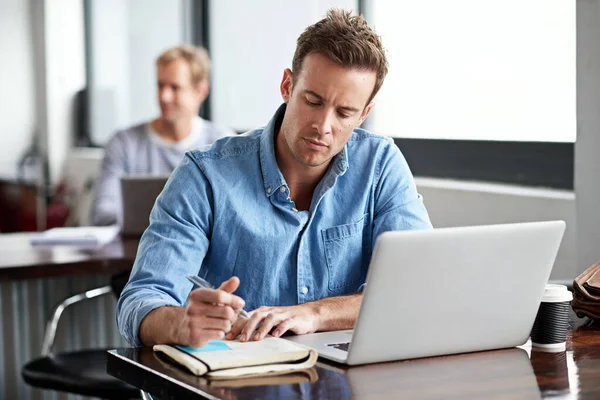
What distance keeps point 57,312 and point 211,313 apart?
215cm

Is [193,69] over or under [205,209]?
over

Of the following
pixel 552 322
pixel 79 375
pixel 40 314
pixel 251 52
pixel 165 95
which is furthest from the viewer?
pixel 251 52

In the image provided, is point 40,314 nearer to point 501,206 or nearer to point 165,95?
point 165,95

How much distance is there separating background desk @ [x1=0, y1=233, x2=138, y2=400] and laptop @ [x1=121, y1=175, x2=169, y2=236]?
0.08 meters

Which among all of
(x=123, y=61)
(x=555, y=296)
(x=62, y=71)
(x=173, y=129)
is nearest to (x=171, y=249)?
(x=555, y=296)

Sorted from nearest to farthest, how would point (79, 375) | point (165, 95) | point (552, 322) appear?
point (552, 322)
point (79, 375)
point (165, 95)

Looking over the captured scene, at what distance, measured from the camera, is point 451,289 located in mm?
1576

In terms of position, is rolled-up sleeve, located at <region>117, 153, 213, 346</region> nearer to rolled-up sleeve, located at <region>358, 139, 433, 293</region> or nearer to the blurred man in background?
rolled-up sleeve, located at <region>358, 139, 433, 293</region>

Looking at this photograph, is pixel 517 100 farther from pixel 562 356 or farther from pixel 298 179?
pixel 562 356

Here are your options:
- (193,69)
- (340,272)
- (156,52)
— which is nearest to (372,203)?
(340,272)

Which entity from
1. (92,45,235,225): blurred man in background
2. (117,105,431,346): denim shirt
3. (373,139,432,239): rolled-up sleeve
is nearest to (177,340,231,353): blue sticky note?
(117,105,431,346): denim shirt

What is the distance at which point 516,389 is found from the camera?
1444 mm

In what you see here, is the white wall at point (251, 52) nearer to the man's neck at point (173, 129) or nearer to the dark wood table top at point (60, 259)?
the man's neck at point (173, 129)

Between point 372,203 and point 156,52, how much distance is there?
4376 millimetres
